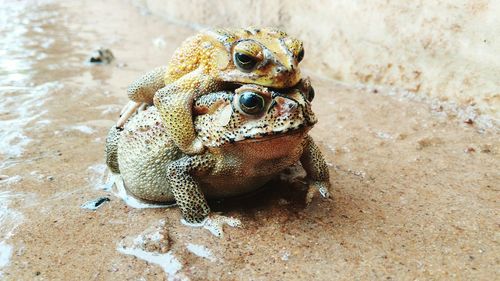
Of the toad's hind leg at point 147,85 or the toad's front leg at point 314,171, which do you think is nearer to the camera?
the toad's front leg at point 314,171

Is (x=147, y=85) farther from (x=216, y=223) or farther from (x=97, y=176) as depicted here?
(x=216, y=223)

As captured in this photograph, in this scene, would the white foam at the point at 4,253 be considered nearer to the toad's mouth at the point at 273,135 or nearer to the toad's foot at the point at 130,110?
the toad's foot at the point at 130,110

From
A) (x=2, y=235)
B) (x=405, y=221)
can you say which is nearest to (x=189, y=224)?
(x=2, y=235)

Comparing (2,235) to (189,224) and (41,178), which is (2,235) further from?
(189,224)

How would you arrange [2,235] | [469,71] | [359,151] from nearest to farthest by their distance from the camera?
[2,235] < [359,151] < [469,71]

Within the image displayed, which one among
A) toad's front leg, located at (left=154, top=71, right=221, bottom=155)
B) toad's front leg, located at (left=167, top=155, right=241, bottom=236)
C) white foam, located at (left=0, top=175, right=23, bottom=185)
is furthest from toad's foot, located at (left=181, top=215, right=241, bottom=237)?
white foam, located at (left=0, top=175, right=23, bottom=185)

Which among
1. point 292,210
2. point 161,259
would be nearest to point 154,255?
point 161,259

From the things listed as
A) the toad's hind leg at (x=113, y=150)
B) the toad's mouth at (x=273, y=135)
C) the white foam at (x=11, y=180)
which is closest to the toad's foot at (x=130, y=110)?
the toad's hind leg at (x=113, y=150)
